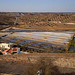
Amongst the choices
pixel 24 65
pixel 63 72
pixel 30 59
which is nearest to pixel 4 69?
pixel 24 65

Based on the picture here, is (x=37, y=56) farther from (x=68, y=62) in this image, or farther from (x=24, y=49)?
(x=24, y=49)

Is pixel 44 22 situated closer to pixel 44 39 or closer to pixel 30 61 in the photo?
pixel 44 39

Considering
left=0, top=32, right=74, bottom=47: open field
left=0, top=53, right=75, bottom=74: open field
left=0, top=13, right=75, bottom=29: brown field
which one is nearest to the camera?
left=0, top=53, right=75, bottom=74: open field

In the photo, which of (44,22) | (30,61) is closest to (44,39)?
(30,61)

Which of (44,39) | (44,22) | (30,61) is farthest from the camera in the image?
(44,22)

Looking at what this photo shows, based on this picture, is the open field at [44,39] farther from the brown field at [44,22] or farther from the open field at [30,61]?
the brown field at [44,22]

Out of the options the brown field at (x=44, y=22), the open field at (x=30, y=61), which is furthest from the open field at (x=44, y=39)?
the brown field at (x=44, y=22)

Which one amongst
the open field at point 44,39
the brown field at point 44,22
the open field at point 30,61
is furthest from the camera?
the brown field at point 44,22

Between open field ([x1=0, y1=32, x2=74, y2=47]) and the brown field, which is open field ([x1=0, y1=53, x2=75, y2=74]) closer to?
open field ([x1=0, y1=32, x2=74, y2=47])

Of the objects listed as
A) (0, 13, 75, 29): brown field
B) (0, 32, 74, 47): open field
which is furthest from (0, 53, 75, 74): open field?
(0, 13, 75, 29): brown field

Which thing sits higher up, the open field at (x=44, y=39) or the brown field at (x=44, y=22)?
the brown field at (x=44, y=22)

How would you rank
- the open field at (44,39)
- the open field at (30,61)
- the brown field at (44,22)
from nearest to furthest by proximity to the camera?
the open field at (30,61) < the open field at (44,39) < the brown field at (44,22)
